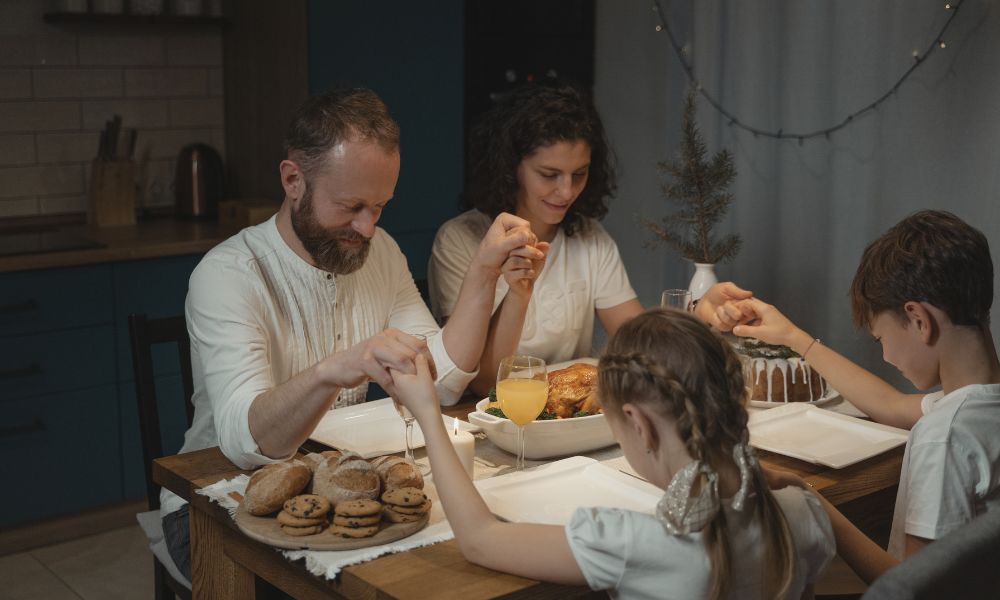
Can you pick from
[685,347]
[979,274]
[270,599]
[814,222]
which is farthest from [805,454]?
[814,222]

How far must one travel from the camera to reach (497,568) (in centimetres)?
147

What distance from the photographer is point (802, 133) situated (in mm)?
3596

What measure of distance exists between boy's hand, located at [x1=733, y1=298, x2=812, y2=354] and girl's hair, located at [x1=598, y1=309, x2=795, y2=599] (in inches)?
33.4

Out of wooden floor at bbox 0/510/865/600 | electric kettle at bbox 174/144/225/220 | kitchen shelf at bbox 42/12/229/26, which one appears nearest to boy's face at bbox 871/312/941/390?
wooden floor at bbox 0/510/865/600

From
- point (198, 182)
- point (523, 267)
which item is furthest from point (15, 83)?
point (523, 267)

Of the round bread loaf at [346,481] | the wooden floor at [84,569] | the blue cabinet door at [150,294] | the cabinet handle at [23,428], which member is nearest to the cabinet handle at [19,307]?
the blue cabinet door at [150,294]

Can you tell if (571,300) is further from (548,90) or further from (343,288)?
(343,288)

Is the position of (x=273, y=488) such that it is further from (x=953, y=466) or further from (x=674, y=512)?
(x=953, y=466)

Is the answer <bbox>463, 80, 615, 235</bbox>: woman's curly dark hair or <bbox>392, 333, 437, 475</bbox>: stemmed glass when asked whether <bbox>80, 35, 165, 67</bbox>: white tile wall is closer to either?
<bbox>463, 80, 615, 235</bbox>: woman's curly dark hair

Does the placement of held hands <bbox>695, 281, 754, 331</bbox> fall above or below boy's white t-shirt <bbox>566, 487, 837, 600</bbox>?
above

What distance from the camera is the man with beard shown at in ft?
6.11

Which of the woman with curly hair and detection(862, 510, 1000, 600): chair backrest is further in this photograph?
the woman with curly hair

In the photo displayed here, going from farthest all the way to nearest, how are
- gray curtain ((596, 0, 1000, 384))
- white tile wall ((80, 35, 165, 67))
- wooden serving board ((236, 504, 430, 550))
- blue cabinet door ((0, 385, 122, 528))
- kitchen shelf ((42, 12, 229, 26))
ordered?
white tile wall ((80, 35, 165, 67))
kitchen shelf ((42, 12, 229, 26))
blue cabinet door ((0, 385, 122, 528))
gray curtain ((596, 0, 1000, 384))
wooden serving board ((236, 504, 430, 550))

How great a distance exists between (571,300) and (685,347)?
1.40 metres
